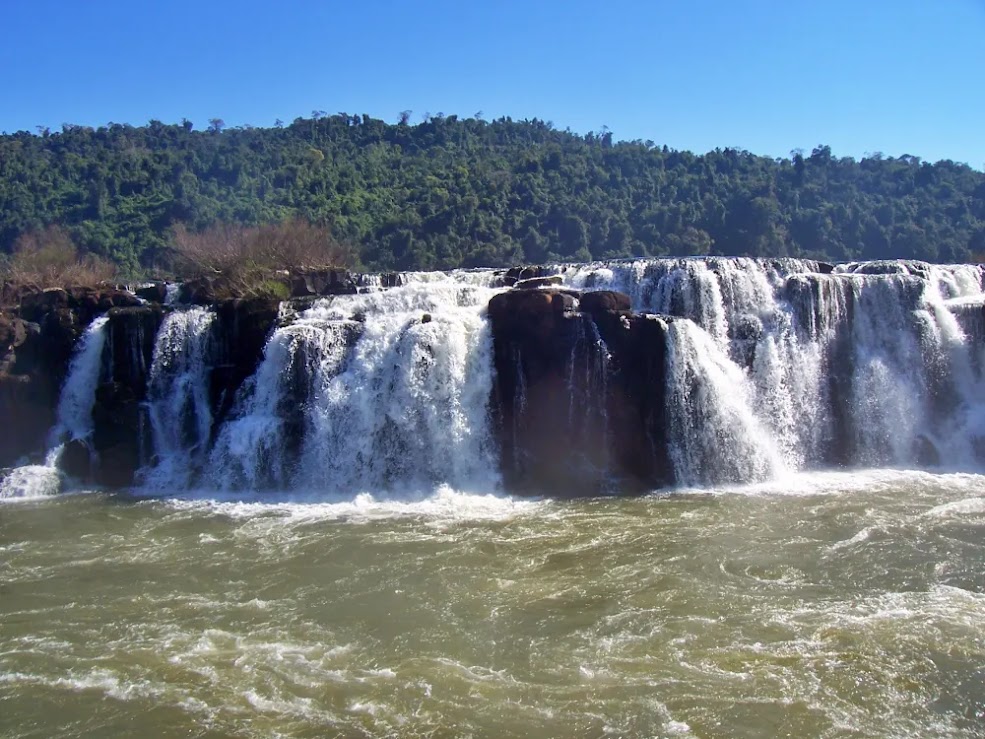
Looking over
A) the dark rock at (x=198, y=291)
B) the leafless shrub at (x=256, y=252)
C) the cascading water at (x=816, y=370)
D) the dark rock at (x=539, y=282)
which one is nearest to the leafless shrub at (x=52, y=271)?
the dark rock at (x=198, y=291)

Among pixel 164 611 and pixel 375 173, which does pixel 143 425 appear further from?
pixel 375 173

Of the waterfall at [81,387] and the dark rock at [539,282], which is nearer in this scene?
the waterfall at [81,387]

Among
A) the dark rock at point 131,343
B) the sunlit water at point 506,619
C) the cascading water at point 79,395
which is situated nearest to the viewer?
the sunlit water at point 506,619

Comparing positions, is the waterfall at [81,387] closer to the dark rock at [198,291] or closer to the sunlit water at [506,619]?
the dark rock at [198,291]

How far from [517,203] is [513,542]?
48.2m

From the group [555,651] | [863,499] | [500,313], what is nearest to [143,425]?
[500,313]

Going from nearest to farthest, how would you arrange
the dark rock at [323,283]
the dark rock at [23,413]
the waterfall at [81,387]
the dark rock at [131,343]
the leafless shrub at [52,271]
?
the waterfall at [81,387] → the dark rock at [23,413] → the dark rock at [131,343] → the dark rock at [323,283] → the leafless shrub at [52,271]

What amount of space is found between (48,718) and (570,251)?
5091cm

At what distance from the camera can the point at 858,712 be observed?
8188mm

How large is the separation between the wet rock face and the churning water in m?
0.26

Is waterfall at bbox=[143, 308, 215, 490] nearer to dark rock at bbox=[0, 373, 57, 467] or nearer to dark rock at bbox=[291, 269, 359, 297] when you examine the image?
dark rock at bbox=[0, 373, 57, 467]

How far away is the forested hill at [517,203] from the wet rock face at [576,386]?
34.1 metres

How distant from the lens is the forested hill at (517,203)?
5359 centimetres

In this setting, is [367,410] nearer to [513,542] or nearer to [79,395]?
[513,542]
